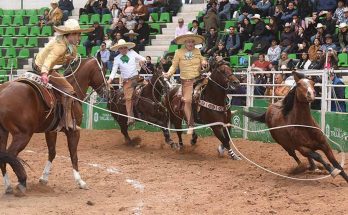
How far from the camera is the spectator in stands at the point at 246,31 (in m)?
20.6

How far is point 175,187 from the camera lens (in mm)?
10586

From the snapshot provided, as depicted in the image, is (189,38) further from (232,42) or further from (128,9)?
(128,9)

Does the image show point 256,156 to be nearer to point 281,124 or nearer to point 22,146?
point 281,124

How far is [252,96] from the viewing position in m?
16.7

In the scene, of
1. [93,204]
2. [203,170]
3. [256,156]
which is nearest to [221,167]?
[203,170]

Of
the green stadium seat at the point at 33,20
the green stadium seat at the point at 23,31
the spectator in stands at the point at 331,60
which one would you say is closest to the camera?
the spectator in stands at the point at 331,60

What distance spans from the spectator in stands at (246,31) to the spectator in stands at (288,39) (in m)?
1.70

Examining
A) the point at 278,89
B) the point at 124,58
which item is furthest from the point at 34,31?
the point at 278,89

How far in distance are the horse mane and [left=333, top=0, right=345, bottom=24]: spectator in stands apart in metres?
7.99


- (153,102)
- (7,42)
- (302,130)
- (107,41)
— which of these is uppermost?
(107,41)

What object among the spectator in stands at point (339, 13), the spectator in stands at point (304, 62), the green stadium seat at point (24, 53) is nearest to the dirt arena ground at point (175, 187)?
the spectator in stands at point (304, 62)

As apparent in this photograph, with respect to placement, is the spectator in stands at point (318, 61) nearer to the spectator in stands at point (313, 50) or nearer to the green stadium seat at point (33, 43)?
the spectator in stands at point (313, 50)

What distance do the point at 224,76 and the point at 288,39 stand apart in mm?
5735

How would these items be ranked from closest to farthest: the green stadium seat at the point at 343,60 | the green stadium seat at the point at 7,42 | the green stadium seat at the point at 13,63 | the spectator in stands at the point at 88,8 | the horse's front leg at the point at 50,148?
the horse's front leg at the point at 50,148
the green stadium seat at the point at 343,60
the green stadium seat at the point at 13,63
the spectator in stands at the point at 88,8
the green stadium seat at the point at 7,42
